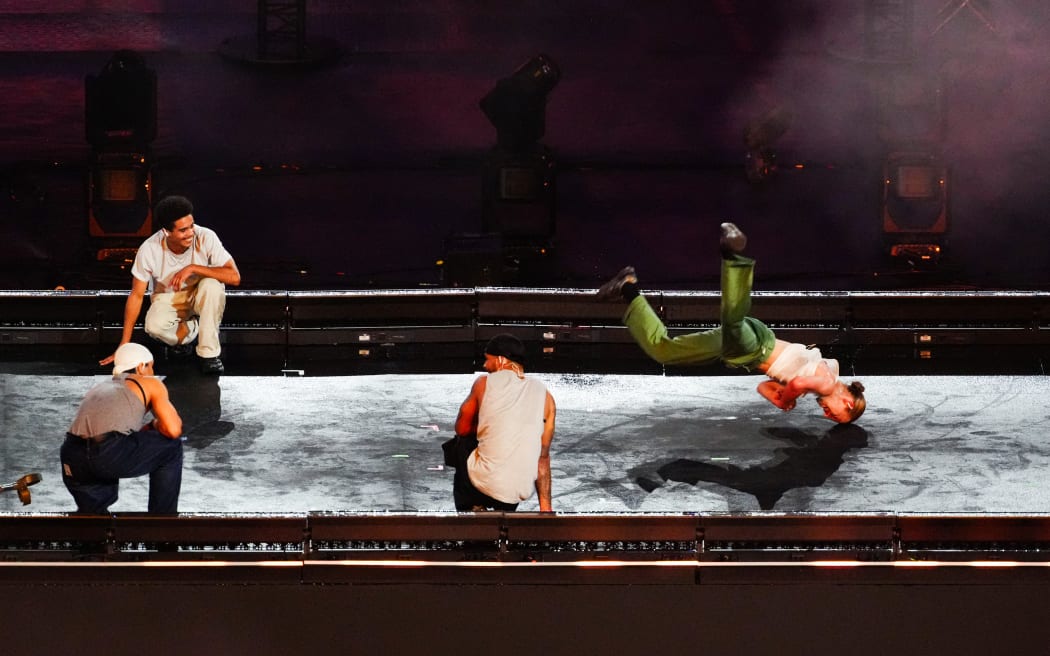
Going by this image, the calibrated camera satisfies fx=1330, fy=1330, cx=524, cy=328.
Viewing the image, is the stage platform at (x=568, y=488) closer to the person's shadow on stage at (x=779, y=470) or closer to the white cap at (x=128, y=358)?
the person's shadow on stage at (x=779, y=470)

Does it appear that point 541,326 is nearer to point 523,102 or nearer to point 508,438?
point 508,438

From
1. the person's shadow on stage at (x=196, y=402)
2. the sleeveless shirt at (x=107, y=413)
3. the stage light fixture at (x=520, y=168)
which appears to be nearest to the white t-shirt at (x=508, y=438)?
the sleeveless shirt at (x=107, y=413)

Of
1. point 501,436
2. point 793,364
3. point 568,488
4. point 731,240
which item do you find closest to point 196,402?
point 568,488

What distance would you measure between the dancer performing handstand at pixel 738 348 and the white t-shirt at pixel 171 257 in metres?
2.25

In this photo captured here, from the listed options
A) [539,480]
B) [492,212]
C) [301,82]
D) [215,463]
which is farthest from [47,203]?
[539,480]

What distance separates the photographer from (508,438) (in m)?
5.26

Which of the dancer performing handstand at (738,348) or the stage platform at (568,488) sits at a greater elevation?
the dancer performing handstand at (738,348)

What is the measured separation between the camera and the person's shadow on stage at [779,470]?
6.13m

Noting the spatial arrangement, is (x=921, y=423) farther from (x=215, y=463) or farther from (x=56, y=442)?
(x=56, y=442)

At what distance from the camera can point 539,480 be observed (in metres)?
5.55

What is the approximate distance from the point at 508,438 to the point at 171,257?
2893mm

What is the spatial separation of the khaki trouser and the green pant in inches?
93.9

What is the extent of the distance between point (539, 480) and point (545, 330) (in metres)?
2.86

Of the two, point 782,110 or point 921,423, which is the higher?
point 782,110
